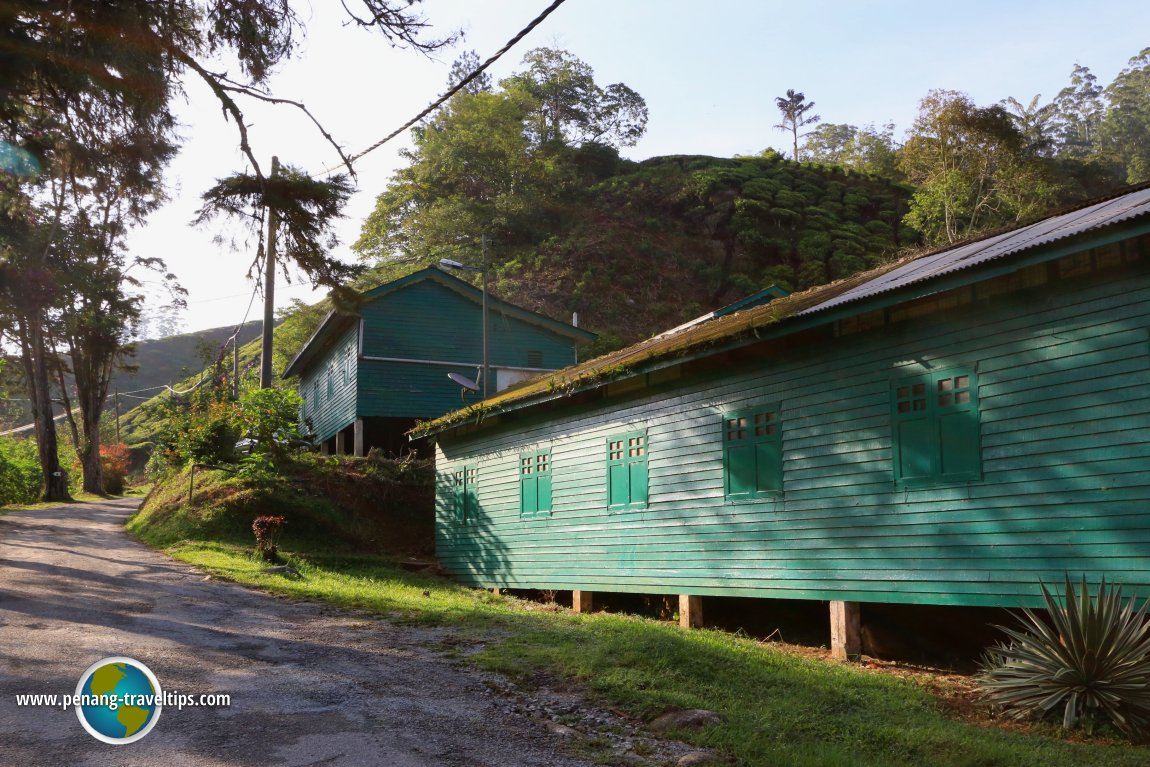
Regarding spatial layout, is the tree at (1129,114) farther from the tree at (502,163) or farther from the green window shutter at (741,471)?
the green window shutter at (741,471)

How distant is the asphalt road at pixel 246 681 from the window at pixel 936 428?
16.6 feet

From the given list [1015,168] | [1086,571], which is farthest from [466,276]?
[1086,571]

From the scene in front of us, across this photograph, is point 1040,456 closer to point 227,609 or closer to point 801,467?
point 801,467

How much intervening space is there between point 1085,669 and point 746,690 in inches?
109

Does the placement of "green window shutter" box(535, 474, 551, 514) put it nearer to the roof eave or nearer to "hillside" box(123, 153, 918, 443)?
the roof eave

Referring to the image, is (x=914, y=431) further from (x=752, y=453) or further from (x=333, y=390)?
(x=333, y=390)

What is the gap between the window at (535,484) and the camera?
16.2 m

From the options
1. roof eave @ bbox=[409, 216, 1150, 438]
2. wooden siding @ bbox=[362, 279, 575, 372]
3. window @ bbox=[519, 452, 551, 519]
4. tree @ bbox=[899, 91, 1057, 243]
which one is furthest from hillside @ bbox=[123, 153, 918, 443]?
roof eave @ bbox=[409, 216, 1150, 438]

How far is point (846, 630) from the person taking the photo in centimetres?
1044

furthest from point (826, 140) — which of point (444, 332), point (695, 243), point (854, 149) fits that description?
point (444, 332)

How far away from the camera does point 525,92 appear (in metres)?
63.3

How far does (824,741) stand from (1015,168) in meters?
37.9

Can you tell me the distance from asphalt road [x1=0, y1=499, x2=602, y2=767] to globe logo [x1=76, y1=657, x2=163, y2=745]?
0.31ft

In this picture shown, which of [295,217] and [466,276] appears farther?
[466,276]
